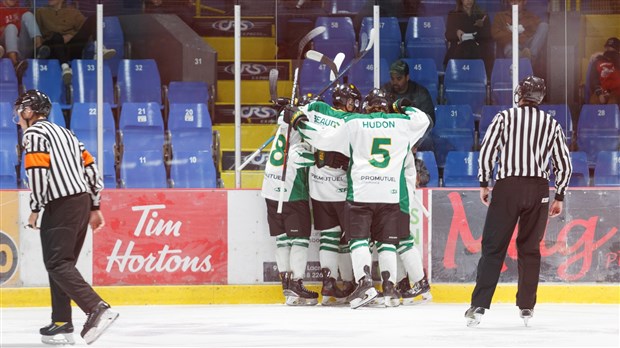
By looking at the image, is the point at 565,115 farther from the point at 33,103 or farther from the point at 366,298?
the point at 33,103

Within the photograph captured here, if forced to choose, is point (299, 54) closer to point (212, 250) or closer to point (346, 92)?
point (346, 92)

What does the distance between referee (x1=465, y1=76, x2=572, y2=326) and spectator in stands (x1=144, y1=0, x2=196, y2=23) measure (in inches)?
138

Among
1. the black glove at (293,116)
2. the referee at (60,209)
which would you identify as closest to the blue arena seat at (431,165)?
the black glove at (293,116)

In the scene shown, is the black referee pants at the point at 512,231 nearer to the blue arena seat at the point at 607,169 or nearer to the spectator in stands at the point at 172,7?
the blue arena seat at the point at 607,169

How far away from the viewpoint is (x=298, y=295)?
9141 millimetres

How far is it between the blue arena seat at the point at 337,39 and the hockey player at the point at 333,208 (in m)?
0.98

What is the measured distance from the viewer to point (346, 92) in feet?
30.3

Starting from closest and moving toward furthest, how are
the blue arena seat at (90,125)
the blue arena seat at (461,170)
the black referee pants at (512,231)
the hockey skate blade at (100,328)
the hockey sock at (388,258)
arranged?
the hockey skate blade at (100,328) → the black referee pants at (512,231) → the hockey sock at (388,258) → the blue arena seat at (90,125) → the blue arena seat at (461,170)

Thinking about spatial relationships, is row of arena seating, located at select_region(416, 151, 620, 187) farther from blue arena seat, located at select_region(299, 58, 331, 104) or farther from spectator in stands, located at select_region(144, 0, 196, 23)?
spectator in stands, located at select_region(144, 0, 196, 23)

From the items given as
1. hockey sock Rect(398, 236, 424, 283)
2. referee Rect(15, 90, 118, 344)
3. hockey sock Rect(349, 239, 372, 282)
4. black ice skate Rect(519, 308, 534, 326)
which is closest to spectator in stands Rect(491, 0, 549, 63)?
hockey sock Rect(398, 236, 424, 283)

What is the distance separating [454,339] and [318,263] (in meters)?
2.61

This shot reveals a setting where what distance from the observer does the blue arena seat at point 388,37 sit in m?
9.99

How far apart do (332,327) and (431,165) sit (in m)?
2.61

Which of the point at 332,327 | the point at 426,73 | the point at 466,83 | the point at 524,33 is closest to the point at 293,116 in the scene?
the point at 332,327
